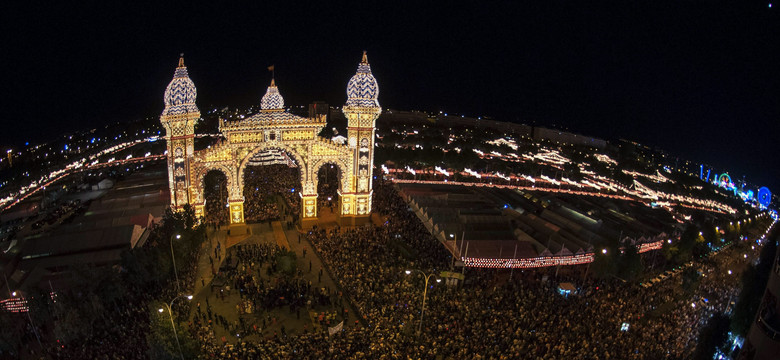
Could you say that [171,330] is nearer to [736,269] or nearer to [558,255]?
[558,255]

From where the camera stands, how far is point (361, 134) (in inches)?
1276

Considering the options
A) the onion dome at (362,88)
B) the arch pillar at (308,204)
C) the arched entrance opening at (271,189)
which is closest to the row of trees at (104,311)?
the arch pillar at (308,204)

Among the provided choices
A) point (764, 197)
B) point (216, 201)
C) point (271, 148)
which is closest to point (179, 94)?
point (271, 148)

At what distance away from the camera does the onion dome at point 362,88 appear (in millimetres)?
31828

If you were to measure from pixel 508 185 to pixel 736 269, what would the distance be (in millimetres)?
19327

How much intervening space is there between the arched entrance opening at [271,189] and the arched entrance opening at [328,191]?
1.81 m

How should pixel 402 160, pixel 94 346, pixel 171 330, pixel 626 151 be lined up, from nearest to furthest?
pixel 171 330, pixel 94 346, pixel 402 160, pixel 626 151

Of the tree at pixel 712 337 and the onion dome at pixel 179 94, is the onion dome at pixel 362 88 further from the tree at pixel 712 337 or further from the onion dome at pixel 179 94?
the tree at pixel 712 337

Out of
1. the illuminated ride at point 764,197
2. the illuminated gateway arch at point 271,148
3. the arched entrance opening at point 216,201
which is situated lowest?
the illuminated ride at point 764,197

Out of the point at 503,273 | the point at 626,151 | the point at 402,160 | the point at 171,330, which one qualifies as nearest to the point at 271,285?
the point at 171,330

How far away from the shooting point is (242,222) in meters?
31.6

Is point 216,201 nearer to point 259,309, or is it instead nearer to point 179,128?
point 179,128

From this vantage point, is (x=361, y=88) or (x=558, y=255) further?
(x=361, y=88)

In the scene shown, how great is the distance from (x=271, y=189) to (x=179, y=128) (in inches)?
472
